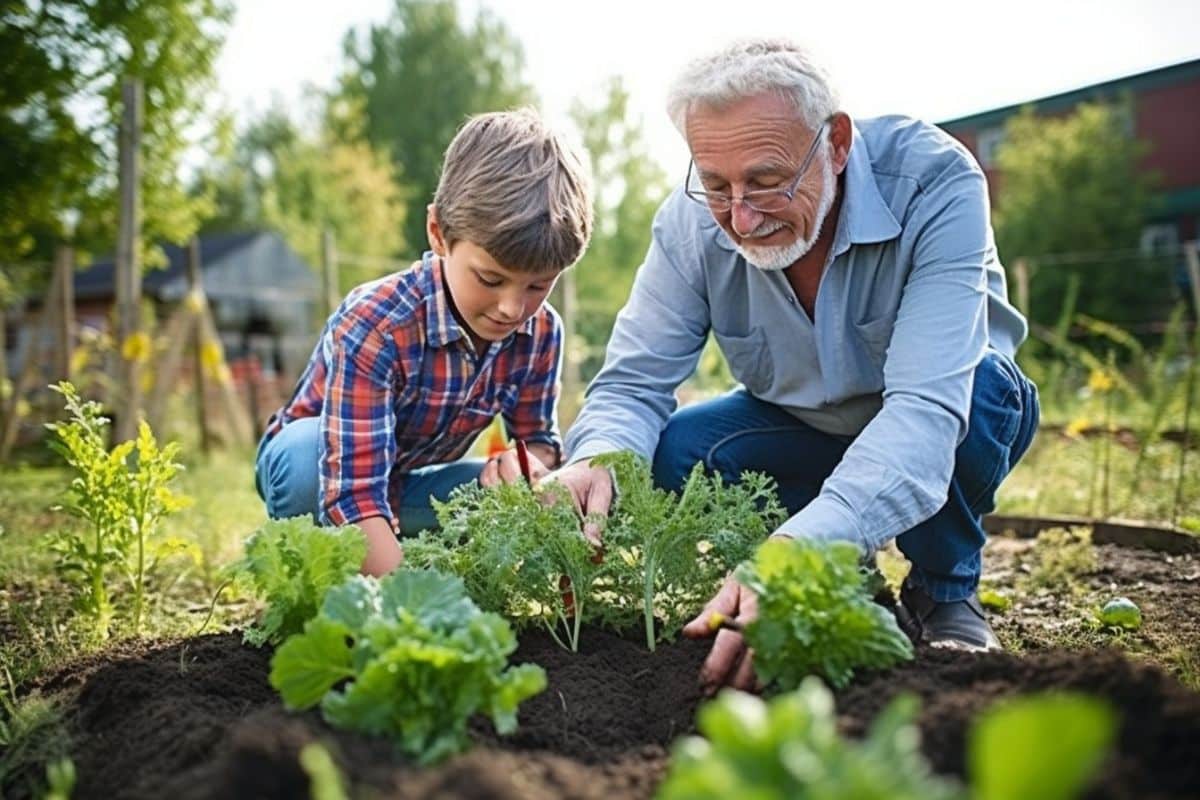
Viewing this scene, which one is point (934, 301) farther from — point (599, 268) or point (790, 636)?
point (599, 268)

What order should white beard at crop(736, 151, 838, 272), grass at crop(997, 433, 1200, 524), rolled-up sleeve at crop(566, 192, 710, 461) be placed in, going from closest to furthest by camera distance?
white beard at crop(736, 151, 838, 272) → rolled-up sleeve at crop(566, 192, 710, 461) → grass at crop(997, 433, 1200, 524)

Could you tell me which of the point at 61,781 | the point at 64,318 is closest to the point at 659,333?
the point at 61,781

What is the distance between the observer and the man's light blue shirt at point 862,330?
2.55 metres

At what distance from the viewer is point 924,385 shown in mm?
2664

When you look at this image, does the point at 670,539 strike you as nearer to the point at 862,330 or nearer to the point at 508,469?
the point at 508,469

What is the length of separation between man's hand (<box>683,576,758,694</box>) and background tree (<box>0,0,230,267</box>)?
8832 millimetres

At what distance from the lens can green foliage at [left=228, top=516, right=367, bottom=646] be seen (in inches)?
91.7

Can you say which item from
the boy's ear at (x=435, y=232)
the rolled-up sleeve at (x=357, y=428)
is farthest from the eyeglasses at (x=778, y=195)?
the rolled-up sleeve at (x=357, y=428)

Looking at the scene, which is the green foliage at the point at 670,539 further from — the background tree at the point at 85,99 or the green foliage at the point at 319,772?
the background tree at the point at 85,99

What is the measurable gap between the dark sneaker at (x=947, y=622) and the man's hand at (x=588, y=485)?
92 cm

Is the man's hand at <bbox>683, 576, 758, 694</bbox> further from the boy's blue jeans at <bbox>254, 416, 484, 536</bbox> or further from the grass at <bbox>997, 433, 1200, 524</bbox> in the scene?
the grass at <bbox>997, 433, 1200, 524</bbox>

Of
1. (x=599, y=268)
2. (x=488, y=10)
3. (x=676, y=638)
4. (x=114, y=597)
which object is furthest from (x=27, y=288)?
(x=488, y=10)

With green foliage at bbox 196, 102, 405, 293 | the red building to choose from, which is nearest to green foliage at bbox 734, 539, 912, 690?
the red building

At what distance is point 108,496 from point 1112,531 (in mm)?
3962
